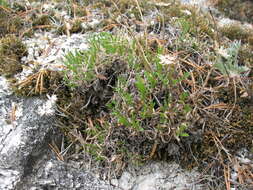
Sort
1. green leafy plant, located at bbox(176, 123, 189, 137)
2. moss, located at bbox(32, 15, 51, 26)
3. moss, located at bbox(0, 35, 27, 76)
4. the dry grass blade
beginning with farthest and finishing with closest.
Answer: moss, located at bbox(32, 15, 51, 26)
moss, located at bbox(0, 35, 27, 76)
the dry grass blade
green leafy plant, located at bbox(176, 123, 189, 137)

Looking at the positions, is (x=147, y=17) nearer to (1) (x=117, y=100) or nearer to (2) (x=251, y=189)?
(1) (x=117, y=100)

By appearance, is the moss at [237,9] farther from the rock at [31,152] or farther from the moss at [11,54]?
the rock at [31,152]

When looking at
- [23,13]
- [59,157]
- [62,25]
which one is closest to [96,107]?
[59,157]

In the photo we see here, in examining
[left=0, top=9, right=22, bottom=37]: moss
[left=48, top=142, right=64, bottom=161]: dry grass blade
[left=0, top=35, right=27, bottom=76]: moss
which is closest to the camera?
[left=48, top=142, right=64, bottom=161]: dry grass blade

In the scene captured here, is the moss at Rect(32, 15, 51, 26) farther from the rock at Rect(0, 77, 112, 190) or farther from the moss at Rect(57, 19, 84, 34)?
the rock at Rect(0, 77, 112, 190)

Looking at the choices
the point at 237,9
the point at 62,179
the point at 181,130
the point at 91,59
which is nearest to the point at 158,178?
the point at 181,130

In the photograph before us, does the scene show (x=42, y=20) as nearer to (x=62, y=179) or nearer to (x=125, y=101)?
(x=125, y=101)

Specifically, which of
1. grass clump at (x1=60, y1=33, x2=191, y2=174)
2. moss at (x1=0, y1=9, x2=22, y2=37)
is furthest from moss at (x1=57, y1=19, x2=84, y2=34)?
grass clump at (x1=60, y1=33, x2=191, y2=174)

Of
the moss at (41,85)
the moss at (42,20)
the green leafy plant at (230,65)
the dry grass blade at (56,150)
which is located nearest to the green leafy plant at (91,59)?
the moss at (41,85)

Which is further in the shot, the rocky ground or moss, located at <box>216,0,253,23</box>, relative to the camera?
moss, located at <box>216,0,253,23</box>
